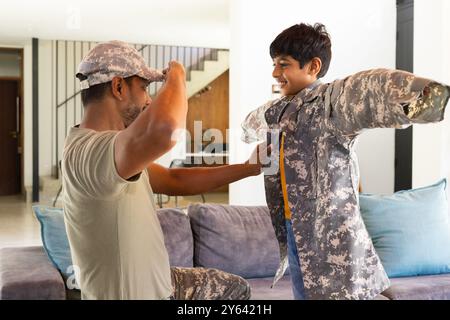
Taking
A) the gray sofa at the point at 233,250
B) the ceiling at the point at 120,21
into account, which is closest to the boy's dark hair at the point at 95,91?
the gray sofa at the point at 233,250

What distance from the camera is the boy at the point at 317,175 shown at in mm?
1111

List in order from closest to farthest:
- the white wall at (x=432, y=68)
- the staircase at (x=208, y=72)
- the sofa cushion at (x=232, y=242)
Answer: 1. the sofa cushion at (x=232, y=242)
2. the white wall at (x=432, y=68)
3. the staircase at (x=208, y=72)

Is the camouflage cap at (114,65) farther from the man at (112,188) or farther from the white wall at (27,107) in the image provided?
the white wall at (27,107)

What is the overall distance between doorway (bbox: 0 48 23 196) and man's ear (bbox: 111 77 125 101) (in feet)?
28.0

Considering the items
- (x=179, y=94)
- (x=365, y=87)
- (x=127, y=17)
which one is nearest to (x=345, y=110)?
(x=365, y=87)

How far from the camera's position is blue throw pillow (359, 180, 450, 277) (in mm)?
2543

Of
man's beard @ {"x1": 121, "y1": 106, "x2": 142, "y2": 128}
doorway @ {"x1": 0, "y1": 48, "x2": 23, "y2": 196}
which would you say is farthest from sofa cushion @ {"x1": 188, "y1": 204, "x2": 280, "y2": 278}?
doorway @ {"x1": 0, "y1": 48, "x2": 23, "y2": 196}

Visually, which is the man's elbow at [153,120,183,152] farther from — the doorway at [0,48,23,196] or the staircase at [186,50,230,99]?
the doorway at [0,48,23,196]

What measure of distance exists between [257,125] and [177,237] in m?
1.16

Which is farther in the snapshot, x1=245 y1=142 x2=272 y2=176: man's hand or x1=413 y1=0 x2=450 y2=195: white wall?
x1=413 y1=0 x2=450 y2=195: white wall

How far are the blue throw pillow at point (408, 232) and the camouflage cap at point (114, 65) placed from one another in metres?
1.76

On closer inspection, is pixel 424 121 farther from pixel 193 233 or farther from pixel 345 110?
pixel 193 233

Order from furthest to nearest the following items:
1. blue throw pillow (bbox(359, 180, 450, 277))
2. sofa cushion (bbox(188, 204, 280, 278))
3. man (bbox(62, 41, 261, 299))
→ blue throw pillow (bbox(359, 180, 450, 277)), sofa cushion (bbox(188, 204, 280, 278)), man (bbox(62, 41, 261, 299))

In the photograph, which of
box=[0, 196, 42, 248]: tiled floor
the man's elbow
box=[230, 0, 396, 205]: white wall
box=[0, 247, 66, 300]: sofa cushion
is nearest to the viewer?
the man's elbow
